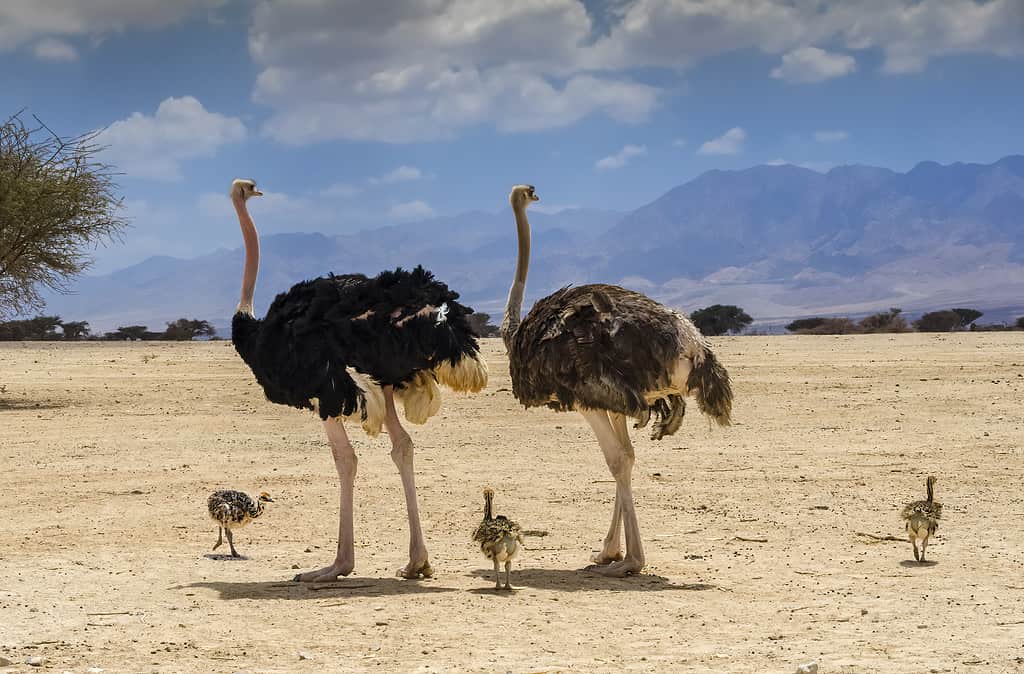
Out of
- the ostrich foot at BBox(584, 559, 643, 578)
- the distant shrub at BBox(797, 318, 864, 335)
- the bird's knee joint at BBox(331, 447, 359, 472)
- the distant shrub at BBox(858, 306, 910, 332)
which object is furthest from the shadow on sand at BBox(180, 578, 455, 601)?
the distant shrub at BBox(797, 318, 864, 335)

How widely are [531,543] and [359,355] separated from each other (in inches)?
97.3

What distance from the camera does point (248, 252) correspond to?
9570 mm

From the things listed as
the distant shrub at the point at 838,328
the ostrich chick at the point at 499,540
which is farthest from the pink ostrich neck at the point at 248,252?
the distant shrub at the point at 838,328

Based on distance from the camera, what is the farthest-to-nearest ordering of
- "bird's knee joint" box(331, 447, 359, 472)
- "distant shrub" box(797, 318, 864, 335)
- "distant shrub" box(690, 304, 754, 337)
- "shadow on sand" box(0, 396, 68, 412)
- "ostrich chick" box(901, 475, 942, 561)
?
"distant shrub" box(690, 304, 754, 337)
"distant shrub" box(797, 318, 864, 335)
"shadow on sand" box(0, 396, 68, 412)
"ostrich chick" box(901, 475, 942, 561)
"bird's knee joint" box(331, 447, 359, 472)

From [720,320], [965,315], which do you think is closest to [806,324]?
[720,320]

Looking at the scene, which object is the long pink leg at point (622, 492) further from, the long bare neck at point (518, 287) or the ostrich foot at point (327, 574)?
the ostrich foot at point (327, 574)

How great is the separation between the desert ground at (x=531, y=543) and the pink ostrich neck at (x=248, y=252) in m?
1.86

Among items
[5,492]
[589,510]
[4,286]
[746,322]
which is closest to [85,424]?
[5,492]

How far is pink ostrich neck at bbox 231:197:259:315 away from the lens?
8.73 meters

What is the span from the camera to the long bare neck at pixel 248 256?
28.6 ft

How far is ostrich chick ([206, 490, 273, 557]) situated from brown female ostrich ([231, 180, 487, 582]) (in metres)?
1.18

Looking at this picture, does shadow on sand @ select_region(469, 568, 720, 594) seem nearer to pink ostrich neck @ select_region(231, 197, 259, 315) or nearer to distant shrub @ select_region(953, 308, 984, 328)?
pink ostrich neck @ select_region(231, 197, 259, 315)

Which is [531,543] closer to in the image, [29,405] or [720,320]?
[29,405]

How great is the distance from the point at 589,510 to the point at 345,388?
3.69 meters
